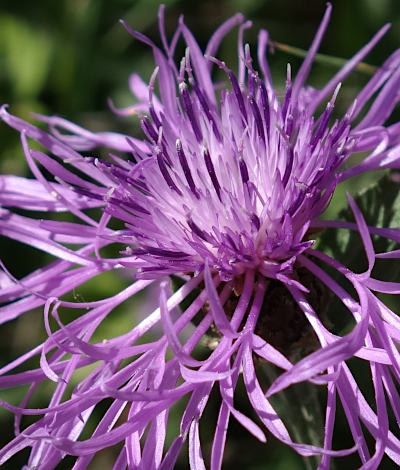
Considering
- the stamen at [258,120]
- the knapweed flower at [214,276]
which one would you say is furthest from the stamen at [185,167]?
the stamen at [258,120]

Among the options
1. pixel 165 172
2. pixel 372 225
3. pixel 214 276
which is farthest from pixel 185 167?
pixel 372 225

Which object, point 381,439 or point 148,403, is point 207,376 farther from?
point 381,439

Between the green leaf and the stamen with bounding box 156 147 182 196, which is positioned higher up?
the stamen with bounding box 156 147 182 196

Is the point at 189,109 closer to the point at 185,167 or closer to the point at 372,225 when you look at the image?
the point at 185,167

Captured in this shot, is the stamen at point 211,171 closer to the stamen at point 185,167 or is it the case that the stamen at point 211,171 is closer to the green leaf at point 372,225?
the stamen at point 185,167

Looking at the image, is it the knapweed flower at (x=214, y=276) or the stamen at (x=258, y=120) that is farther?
the stamen at (x=258, y=120)

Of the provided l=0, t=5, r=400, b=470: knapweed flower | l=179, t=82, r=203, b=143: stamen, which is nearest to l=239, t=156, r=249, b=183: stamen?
l=0, t=5, r=400, b=470: knapweed flower

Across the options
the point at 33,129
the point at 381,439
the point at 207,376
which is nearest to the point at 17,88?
the point at 33,129

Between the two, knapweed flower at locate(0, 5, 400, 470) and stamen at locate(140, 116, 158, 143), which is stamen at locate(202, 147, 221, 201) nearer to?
knapweed flower at locate(0, 5, 400, 470)

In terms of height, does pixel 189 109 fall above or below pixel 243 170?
above
